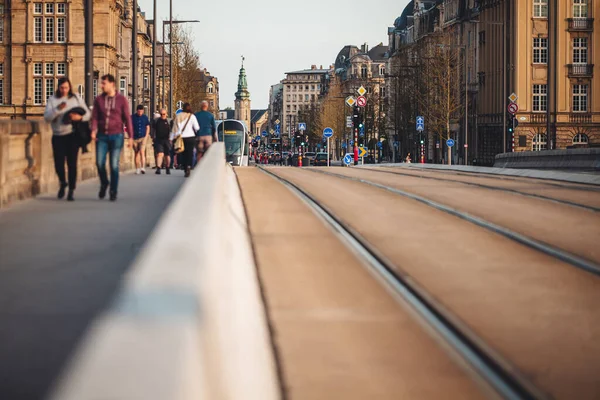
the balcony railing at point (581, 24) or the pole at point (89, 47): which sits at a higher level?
the balcony railing at point (581, 24)

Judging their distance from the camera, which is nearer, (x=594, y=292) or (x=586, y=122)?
(x=594, y=292)

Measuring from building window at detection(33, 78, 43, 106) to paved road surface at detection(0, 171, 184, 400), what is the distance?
2495 inches

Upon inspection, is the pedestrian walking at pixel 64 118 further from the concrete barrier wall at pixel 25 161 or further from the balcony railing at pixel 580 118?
the balcony railing at pixel 580 118

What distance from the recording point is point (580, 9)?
77000mm

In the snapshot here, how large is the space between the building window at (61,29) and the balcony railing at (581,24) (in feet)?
121

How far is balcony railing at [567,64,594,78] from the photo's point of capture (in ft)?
250

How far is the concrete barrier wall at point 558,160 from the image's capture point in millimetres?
34031

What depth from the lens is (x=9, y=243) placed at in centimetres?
1173

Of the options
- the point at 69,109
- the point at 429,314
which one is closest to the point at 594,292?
the point at 429,314

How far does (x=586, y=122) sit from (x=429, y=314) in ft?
235

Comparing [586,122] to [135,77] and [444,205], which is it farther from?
[444,205]

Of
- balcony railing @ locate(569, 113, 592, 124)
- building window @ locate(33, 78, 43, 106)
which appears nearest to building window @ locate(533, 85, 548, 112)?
balcony railing @ locate(569, 113, 592, 124)

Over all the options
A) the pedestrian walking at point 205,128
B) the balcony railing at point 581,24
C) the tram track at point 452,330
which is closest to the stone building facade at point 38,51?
the balcony railing at point 581,24

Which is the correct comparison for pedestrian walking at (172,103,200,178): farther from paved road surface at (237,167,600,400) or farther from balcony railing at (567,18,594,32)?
balcony railing at (567,18,594,32)
